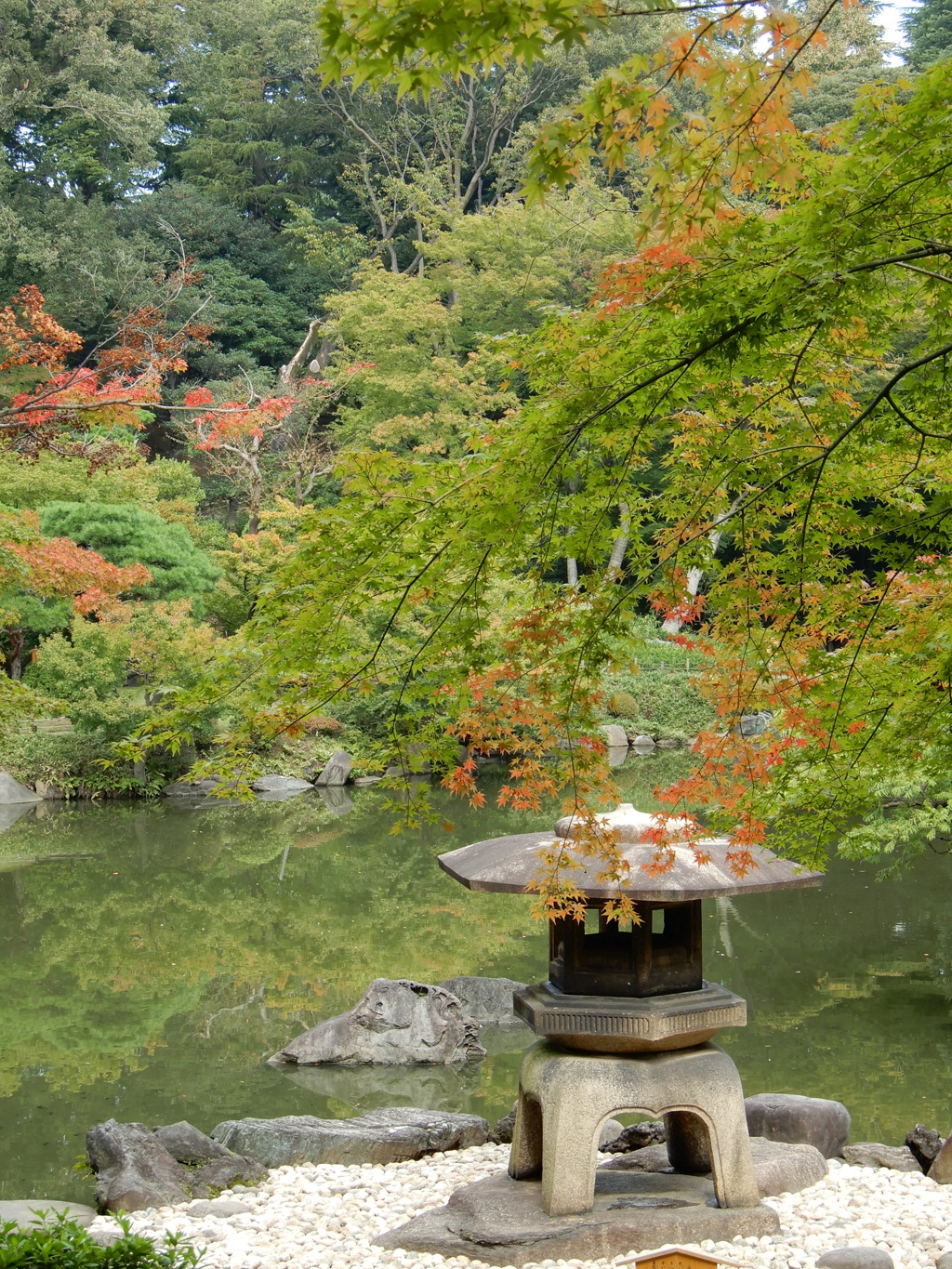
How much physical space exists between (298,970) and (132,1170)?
3.92m

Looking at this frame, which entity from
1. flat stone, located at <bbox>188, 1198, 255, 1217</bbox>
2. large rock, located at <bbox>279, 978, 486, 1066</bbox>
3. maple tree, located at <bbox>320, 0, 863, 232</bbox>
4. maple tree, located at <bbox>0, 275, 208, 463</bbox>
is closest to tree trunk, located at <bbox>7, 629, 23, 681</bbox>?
maple tree, located at <bbox>0, 275, 208, 463</bbox>

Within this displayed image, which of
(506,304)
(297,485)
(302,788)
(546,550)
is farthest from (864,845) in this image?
(506,304)

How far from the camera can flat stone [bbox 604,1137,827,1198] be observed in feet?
15.4

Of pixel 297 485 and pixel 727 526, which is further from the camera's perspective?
pixel 297 485

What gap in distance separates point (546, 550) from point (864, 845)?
12.1 feet

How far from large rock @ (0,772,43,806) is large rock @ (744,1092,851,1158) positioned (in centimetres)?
1260

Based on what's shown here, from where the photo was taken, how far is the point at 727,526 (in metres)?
3.61

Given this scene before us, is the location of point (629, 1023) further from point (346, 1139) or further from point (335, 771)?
point (335, 771)

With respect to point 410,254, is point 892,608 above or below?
below

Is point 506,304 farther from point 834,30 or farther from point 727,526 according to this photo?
point 727,526

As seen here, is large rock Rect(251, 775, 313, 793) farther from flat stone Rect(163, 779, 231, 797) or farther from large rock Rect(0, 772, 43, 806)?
large rock Rect(0, 772, 43, 806)

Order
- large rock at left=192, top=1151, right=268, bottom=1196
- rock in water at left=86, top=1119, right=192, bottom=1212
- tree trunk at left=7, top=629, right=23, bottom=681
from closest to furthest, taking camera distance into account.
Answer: rock in water at left=86, top=1119, right=192, bottom=1212
large rock at left=192, top=1151, right=268, bottom=1196
tree trunk at left=7, top=629, right=23, bottom=681

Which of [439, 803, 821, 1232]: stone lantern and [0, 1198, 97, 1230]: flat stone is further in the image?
[0, 1198, 97, 1230]: flat stone

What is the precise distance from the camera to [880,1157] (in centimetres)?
516
